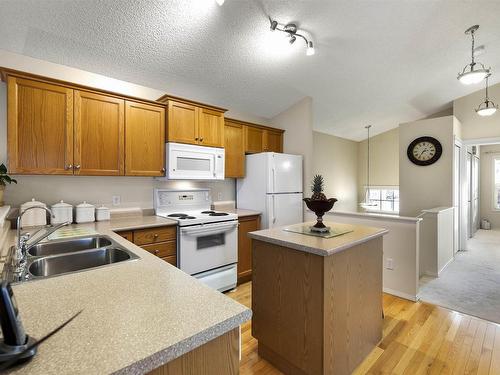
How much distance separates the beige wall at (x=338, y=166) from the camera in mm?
5957

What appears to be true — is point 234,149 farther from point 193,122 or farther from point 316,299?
point 316,299

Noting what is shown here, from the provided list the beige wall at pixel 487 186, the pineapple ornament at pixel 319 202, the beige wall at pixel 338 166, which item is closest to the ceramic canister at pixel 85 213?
the pineapple ornament at pixel 319 202

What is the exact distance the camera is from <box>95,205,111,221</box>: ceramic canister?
2609 millimetres

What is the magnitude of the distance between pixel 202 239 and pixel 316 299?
1594 mm

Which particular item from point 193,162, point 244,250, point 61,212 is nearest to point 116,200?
point 61,212

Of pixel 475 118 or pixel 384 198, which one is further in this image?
pixel 384 198

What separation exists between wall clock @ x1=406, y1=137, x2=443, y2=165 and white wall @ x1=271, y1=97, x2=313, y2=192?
2193mm

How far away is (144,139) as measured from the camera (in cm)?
275

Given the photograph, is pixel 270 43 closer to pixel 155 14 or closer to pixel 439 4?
pixel 155 14

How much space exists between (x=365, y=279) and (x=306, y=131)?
2.72 meters

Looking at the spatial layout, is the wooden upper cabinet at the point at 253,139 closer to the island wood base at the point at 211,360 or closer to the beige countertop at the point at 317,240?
the beige countertop at the point at 317,240

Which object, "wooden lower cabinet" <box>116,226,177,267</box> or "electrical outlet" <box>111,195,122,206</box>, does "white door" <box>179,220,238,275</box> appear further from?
"electrical outlet" <box>111,195,122,206</box>

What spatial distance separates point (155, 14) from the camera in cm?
209

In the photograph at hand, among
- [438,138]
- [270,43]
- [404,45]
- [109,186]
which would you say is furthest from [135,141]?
[438,138]
